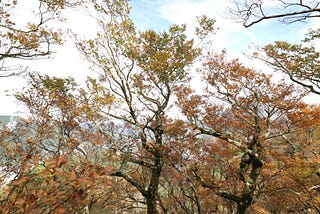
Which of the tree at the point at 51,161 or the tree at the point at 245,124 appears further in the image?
the tree at the point at 245,124

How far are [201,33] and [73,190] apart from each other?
307 inches

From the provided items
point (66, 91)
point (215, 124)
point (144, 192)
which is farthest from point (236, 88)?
point (66, 91)

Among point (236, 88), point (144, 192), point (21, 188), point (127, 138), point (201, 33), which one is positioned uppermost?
point (201, 33)

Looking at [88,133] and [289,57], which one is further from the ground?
[289,57]

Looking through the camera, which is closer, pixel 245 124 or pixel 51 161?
pixel 51 161

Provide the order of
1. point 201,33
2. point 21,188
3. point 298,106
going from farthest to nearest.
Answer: point 298,106 → point 201,33 → point 21,188

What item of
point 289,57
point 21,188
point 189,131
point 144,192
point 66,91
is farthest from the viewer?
point 66,91

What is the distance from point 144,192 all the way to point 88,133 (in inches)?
229

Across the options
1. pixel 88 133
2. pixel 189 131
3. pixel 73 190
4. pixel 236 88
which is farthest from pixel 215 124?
pixel 73 190

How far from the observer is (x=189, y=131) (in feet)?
34.5

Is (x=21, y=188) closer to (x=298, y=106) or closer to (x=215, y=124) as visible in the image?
(x=215, y=124)

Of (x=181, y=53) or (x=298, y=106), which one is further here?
(x=298, y=106)

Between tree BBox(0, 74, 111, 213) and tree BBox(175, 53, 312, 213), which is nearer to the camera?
tree BBox(0, 74, 111, 213)

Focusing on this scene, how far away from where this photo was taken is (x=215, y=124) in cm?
1049
